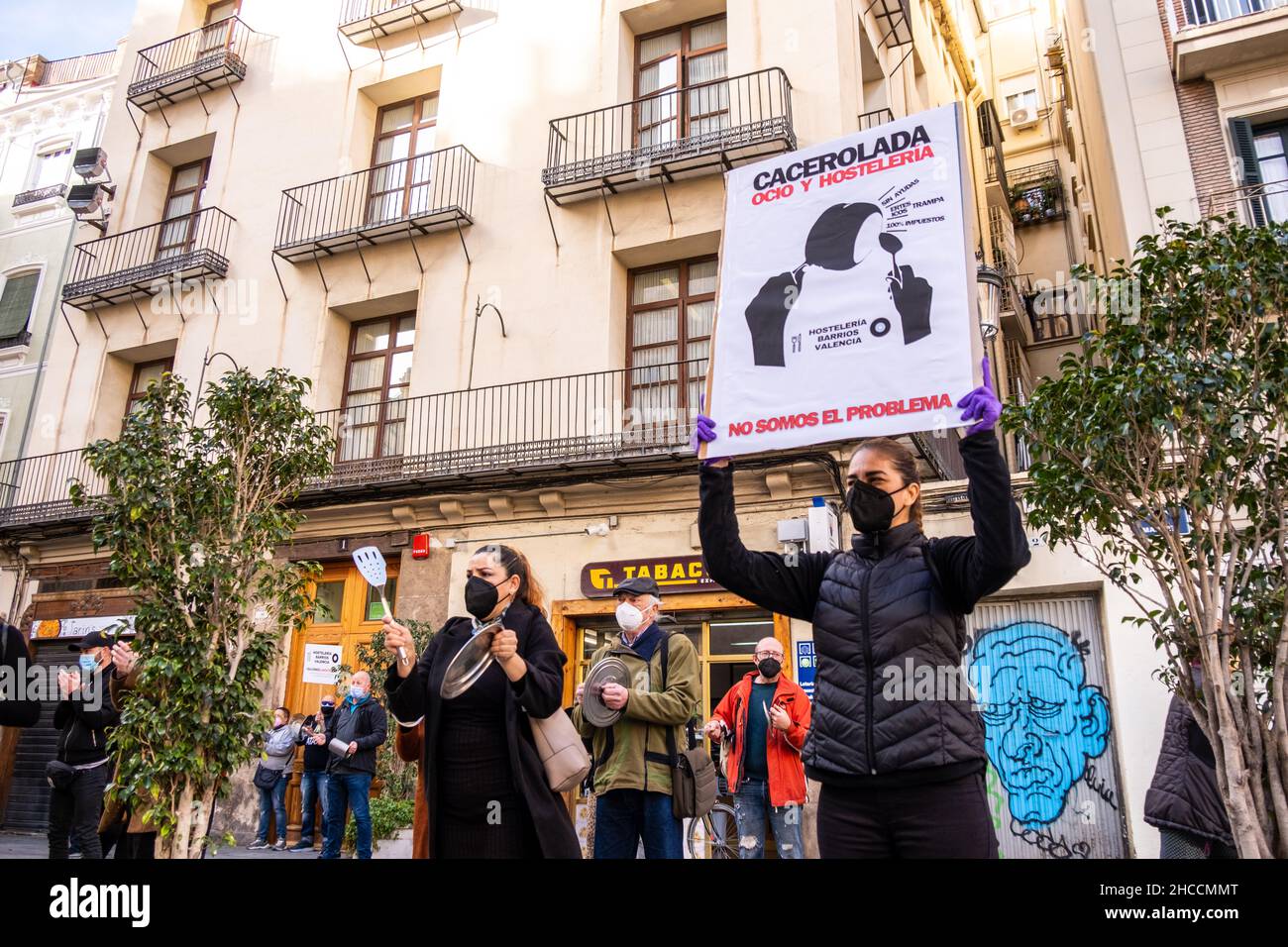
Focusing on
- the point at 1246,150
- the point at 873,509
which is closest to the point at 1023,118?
the point at 1246,150

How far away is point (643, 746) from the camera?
5.25 metres

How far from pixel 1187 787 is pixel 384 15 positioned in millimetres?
16148

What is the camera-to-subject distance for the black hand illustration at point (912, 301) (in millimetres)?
3352

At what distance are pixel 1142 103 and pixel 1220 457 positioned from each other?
9.86m

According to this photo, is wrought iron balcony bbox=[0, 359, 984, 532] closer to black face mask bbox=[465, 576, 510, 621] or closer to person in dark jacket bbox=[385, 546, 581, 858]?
black face mask bbox=[465, 576, 510, 621]

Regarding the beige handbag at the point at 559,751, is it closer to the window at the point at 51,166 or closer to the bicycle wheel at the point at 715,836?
the bicycle wheel at the point at 715,836

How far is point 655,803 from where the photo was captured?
521 cm

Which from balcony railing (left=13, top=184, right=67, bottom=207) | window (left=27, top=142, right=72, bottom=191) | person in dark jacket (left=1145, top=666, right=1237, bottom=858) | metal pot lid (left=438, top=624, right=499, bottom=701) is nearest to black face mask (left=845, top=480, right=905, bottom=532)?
metal pot lid (left=438, top=624, right=499, bottom=701)

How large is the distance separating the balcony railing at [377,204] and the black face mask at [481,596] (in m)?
11.2

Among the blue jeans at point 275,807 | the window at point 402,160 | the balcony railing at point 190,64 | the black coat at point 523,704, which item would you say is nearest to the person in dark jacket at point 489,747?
the black coat at point 523,704

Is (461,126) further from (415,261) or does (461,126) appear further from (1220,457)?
(1220,457)

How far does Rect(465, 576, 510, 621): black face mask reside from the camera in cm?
384

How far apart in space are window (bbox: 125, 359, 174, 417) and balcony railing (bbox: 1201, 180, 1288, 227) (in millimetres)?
16893
